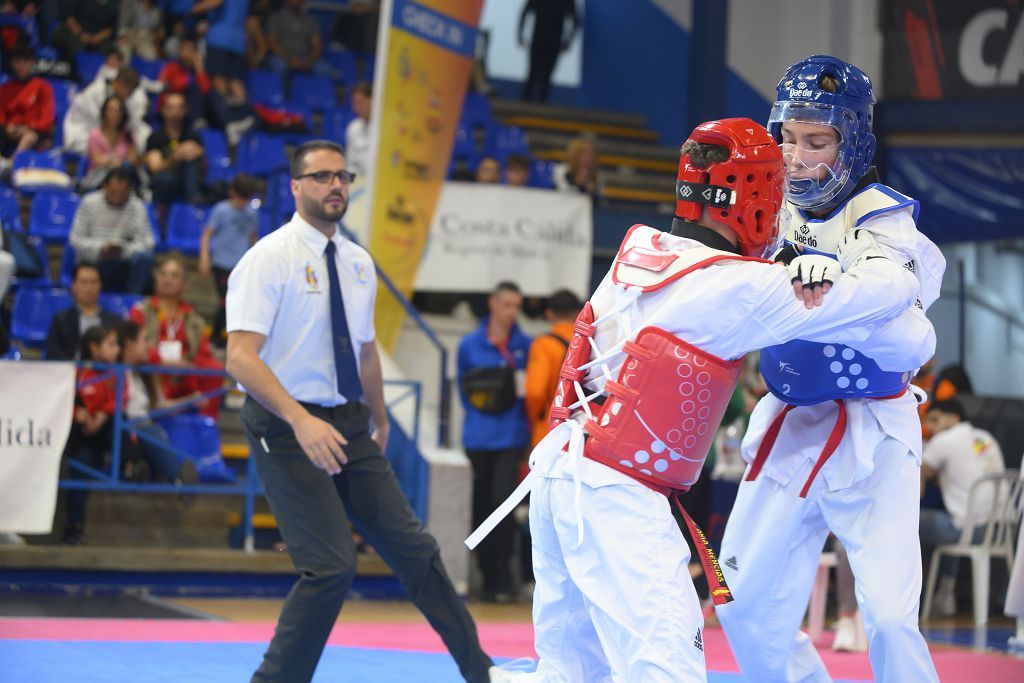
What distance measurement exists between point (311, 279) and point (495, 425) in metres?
4.42

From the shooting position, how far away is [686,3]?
Result: 1767 centimetres

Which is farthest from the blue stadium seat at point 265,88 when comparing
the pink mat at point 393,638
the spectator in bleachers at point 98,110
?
the pink mat at point 393,638

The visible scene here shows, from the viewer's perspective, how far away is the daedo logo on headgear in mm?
8188

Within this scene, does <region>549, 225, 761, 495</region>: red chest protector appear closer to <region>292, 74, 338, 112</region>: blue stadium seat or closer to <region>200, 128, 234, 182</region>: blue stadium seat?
<region>200, 128, 234, 182</region>: blue stadium seat

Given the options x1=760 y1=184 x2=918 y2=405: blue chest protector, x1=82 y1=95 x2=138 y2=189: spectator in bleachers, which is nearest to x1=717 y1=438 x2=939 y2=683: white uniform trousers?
x1=760 y1=184 x2=918 y2=405: blue chest protector

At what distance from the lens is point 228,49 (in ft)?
46.4

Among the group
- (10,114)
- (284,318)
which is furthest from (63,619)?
(10,114)

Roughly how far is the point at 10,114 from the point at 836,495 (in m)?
10.5

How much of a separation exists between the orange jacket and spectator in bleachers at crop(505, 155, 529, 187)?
3729 mm

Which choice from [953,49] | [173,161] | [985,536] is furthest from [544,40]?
[985,536]

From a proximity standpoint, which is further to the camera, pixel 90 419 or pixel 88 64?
pixel 88 64

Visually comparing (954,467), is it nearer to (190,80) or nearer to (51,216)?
(51,216)

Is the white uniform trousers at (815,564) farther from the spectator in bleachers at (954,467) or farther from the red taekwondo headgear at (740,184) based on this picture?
the spectator in bleachers at (954,467)

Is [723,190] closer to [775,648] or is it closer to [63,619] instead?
[775,648]
